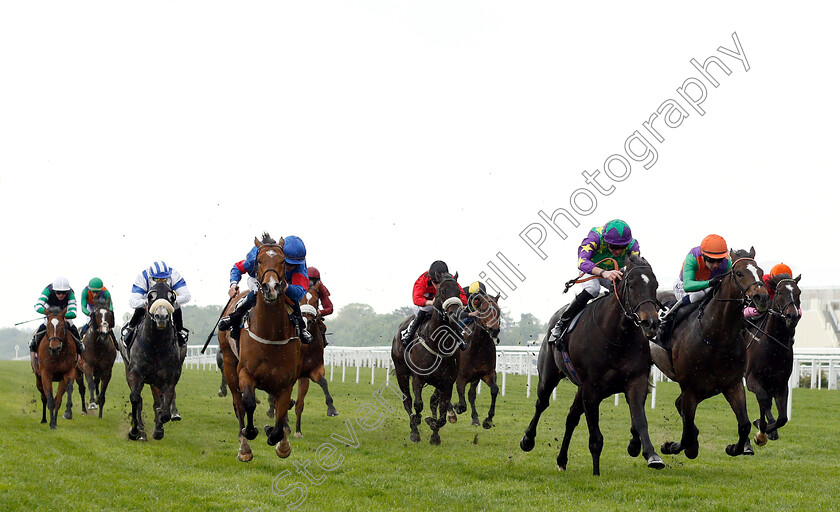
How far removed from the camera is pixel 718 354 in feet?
25.0

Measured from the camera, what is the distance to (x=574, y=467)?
861 cm

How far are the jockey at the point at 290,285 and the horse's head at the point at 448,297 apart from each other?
2322 mm

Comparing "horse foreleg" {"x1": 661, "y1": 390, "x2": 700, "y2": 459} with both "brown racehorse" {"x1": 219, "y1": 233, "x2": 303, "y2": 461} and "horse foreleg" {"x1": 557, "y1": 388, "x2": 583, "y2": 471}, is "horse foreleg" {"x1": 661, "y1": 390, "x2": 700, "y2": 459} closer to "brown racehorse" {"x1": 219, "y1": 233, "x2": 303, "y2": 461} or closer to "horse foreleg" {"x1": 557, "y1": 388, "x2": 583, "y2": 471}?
"horse foreleg" {"x1": 557, "y1": 388, "x2": 583, "y2": 471}

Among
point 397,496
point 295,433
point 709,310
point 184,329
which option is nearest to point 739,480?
point 709,310

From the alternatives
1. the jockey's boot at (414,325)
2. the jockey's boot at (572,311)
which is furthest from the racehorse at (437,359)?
the jockey's boot at (572,311)

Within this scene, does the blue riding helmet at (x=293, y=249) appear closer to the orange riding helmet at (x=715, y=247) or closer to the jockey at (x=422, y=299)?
the jockey at (x=422, y=299)

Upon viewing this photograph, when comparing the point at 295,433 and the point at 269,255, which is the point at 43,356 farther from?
the point at 269,255

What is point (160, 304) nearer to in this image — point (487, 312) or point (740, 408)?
point (487, 312)

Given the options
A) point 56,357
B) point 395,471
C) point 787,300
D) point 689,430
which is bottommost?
point 395,471

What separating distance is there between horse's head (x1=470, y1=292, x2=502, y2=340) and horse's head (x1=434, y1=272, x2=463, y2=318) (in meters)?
1.59

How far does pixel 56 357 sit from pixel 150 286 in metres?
3.41

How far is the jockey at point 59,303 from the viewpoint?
12.5m

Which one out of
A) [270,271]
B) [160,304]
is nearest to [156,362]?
[160,304]

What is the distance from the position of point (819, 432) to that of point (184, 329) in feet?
28.6
